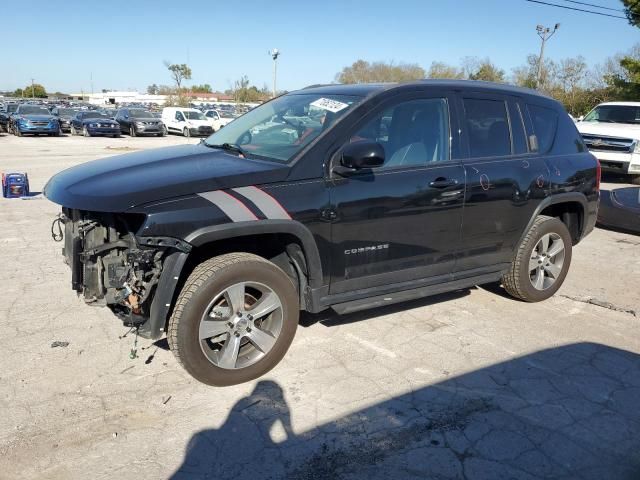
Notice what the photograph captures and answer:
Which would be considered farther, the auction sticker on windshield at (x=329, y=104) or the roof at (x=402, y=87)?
the roof at (x=402, y=87)

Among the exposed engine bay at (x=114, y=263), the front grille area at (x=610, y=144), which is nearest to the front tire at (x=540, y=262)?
the exposed engine bay at (x=114, y=263)

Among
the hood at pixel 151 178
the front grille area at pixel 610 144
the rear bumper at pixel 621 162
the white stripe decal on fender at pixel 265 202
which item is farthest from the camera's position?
the front grille area at pixel 610 144

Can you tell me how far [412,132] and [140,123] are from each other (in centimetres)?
2732

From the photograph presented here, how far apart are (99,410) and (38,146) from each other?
68.8 feet

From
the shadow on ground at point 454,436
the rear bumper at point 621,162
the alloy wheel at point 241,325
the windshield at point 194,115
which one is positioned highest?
the windshield at point 194,115

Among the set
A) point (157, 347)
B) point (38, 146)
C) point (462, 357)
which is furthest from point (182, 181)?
point (38, 146)

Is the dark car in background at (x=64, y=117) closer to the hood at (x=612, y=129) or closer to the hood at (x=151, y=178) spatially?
the hood at (x=612, y=129)

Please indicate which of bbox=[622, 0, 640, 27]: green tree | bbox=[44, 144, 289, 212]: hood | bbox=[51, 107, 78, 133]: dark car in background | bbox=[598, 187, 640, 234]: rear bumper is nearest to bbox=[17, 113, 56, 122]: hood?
bbox=[51, 107, 78, 133]: dark car in background

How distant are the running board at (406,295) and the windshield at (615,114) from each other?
38.1 feet

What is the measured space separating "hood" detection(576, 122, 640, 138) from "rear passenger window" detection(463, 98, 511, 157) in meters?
9.97

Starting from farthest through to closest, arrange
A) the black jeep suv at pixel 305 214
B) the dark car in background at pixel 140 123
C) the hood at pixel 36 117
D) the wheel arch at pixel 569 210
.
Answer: the dark car in background at pixel 140 123 < the hood at pixel 36 117 < the wheel arch at pixel 569 210 < the black jeep suv at pixel 305 214

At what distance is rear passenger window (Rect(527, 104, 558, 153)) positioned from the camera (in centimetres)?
495

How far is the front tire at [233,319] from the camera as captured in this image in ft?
10.7

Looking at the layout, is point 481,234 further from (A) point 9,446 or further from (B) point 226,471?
(A) point 9,446
